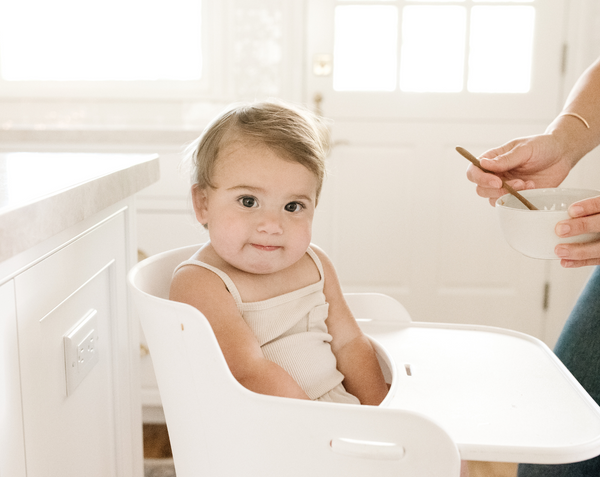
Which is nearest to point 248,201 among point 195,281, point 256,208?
point 256,208

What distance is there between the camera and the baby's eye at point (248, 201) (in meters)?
0.91

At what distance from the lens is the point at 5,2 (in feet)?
7.66

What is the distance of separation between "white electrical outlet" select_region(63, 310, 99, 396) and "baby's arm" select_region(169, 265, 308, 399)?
0.38 feet

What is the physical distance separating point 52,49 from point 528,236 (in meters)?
2.14

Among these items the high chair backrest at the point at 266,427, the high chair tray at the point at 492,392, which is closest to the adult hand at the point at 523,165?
the high chair tray at the point at 492,392

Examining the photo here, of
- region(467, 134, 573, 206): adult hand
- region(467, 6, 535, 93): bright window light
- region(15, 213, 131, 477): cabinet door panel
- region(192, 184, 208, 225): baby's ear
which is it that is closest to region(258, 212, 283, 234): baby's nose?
region(192, 184, 208, 225): baby's ear

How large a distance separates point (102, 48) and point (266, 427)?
6.96ft

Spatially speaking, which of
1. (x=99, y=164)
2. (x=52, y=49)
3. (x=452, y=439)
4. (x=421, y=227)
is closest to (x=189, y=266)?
(x=99, y=164)

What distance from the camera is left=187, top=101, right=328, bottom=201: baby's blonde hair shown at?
0.91 m

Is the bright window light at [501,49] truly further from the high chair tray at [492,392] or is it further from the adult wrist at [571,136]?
the high chair tray at [492,392]

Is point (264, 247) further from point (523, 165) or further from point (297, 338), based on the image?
point (523, 165)

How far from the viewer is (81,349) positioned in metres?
0.80

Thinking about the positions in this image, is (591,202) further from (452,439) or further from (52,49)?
(52,49)

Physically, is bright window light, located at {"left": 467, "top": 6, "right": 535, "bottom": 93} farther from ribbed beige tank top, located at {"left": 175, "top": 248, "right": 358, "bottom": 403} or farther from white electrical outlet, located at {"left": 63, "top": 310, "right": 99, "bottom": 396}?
white electrical outlet, located at {"left": 63, "top": 310, "right": 99, "bottom": 396}
